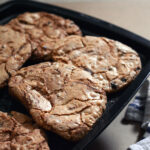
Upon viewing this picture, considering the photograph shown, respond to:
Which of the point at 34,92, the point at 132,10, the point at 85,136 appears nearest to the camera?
the point at 85,136

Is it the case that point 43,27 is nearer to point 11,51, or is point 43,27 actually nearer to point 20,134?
point 11,51

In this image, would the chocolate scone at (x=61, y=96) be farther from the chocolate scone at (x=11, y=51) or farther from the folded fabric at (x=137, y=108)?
the folded fabric at (x=137, y=108)

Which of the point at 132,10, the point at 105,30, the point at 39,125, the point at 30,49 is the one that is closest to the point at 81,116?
the point at 39,125

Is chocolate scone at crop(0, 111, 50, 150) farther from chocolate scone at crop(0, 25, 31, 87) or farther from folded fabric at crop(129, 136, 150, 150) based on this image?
folded fabric at crop(129, 136, 150, 150)

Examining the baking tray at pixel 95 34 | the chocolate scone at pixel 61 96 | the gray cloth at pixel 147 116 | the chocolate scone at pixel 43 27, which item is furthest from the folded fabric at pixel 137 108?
the chocolate scone at pixel 43 27

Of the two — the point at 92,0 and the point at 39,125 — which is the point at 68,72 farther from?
the point at 92,0

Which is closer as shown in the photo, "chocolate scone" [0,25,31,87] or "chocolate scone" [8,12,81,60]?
"chocolate scone" [0,25,31,87]

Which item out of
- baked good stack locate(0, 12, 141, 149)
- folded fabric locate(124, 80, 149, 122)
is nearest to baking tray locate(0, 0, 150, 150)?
baked good stack locate(0, 12, 141, 149)
